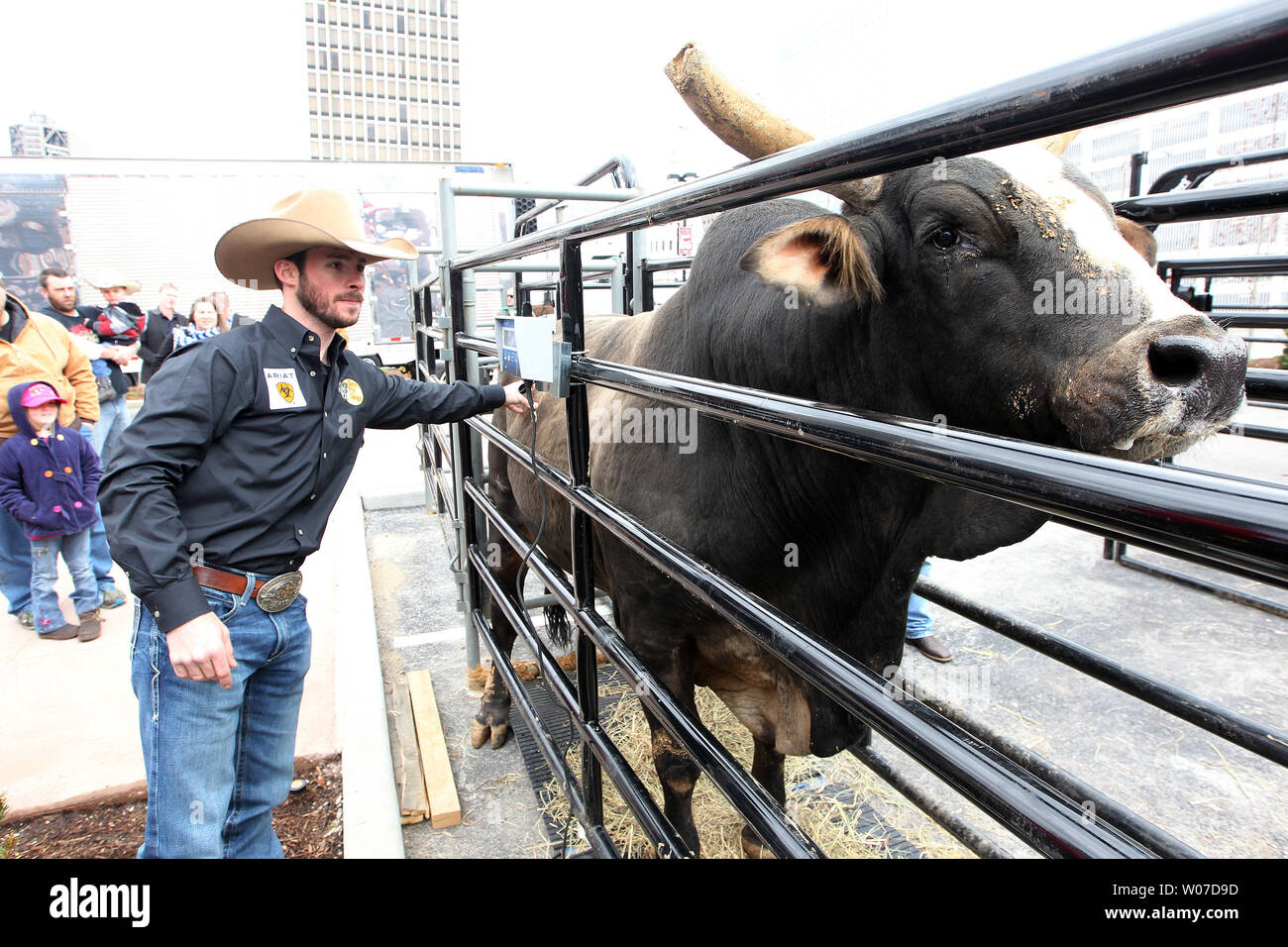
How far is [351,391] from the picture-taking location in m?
2.24

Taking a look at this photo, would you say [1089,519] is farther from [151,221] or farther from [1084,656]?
[151,221]

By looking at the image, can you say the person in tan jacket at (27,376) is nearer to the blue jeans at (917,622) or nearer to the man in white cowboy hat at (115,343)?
the man in white cowboy hat at (115,343)

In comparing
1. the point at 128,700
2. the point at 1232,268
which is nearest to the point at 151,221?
the point at 128,700

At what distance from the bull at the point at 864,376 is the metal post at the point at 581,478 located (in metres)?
0.23

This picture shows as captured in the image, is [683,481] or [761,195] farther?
[683,481]

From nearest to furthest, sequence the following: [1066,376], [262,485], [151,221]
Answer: [1066,376]
[262,485]
[151,221]

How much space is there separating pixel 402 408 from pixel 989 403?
5.79 ft

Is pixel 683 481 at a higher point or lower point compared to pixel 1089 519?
lower

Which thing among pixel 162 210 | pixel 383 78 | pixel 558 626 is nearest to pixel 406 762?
pixel 558 626

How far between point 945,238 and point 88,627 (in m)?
4.97

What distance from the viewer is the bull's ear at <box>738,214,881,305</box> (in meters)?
1.31

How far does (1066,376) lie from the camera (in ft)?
3.81

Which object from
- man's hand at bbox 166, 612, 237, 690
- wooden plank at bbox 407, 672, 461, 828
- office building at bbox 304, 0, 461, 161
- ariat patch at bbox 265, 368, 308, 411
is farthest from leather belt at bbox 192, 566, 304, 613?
office building at bbox 304, 0, 461, 161
